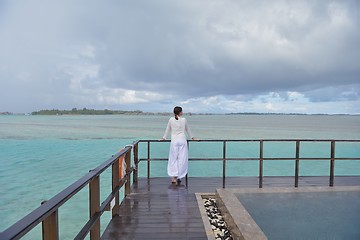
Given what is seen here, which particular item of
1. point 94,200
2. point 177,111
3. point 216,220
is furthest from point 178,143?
point 94,200

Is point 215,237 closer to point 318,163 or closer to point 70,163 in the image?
point 70,163

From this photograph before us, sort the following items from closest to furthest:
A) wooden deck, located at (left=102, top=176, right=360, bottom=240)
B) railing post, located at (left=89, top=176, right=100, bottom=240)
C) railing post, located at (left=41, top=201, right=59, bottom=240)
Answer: railing post, located at (left=41, top=201, right=59, bottom=240) → railing post, located at (left=89, top=176, right=100, bottom=240) → wooden deck, located at (left=102, top=176, right=360, bottom=240)

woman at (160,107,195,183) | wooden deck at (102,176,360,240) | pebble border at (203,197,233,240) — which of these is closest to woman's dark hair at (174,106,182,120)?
woman at (160,107,195,183)

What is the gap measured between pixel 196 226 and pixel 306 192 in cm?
239

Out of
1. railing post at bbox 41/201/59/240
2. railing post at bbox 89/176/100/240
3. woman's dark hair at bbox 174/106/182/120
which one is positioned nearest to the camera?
railing post at bbox 41/201/59/240

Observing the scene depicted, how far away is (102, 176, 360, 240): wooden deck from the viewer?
298 cm

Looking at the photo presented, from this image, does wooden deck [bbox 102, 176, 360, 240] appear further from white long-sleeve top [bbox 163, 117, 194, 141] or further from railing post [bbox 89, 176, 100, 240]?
white long-sleeve top [bbox 163, 117, 194, 141]

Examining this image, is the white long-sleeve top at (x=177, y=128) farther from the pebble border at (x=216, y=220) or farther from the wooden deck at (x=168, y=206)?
the pebble border at (x=216, y=220)

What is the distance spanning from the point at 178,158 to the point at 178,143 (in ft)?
0.95

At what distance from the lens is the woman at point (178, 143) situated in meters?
4.71

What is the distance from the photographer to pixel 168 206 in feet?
12.5

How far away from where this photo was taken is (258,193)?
446 cm

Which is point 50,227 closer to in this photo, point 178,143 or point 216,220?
point 216,220

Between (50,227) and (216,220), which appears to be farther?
(216,220)
